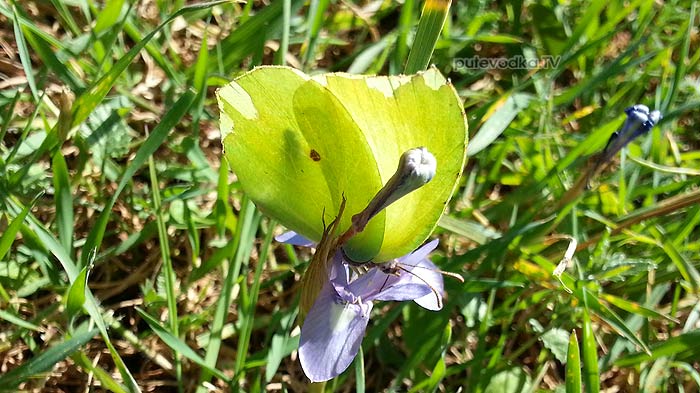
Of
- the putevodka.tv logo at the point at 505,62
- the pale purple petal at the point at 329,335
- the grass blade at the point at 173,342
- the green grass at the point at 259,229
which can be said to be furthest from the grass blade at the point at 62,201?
the putevodka.tv logo at the point at 505,62

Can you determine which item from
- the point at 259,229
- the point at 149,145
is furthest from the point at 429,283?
the point at 259,229

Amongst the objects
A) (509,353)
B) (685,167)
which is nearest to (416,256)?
(509,353)

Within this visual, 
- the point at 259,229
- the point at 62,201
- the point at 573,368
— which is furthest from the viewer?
the point at 259,229

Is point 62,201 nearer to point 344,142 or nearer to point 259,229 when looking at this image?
point 259,229

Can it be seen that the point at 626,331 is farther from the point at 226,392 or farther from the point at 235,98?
the point at 235,98

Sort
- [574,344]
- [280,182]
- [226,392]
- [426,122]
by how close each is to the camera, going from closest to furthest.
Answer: [426,122], [280,182], [574,344], [226,392]

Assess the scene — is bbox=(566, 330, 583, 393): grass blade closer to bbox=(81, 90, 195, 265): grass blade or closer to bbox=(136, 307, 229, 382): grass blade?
bbox=(136, 307, 229, 382): grass blade

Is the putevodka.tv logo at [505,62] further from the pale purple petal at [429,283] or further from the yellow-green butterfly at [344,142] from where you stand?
the yellow-green butterfly at [344,142]
